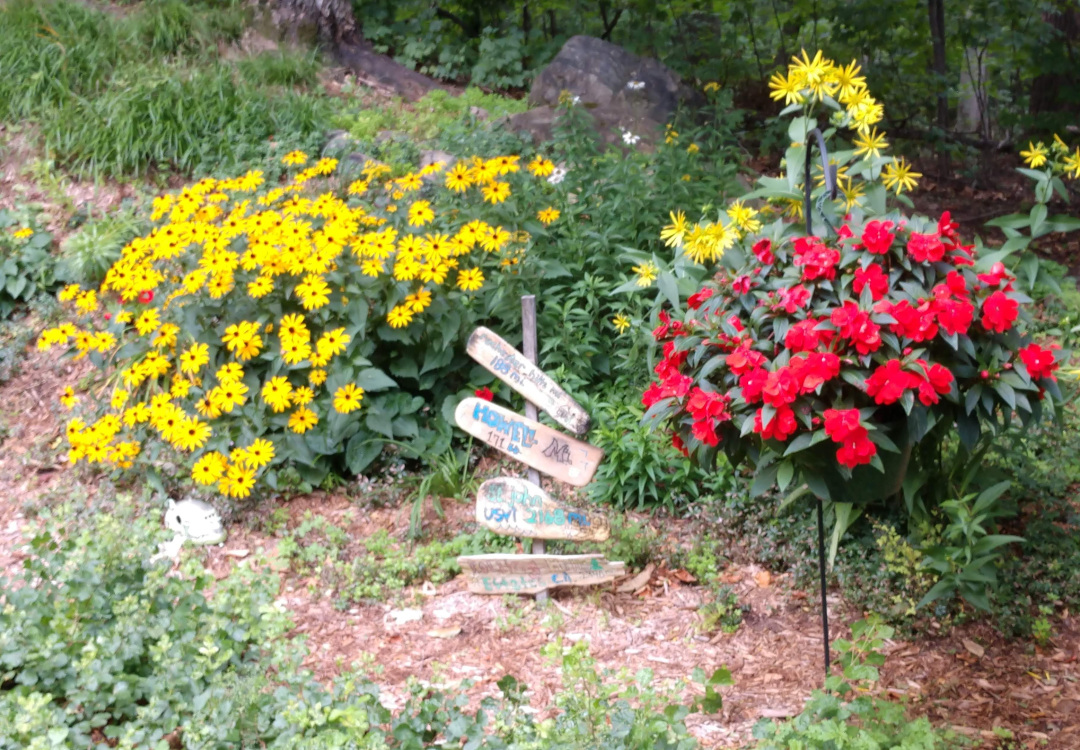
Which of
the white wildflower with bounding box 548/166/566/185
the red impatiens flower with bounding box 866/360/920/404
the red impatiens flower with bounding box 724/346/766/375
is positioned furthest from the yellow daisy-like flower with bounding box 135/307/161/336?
the red impatiens flower with bounding box 866/360/920/404

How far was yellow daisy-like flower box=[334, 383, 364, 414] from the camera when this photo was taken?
4.16m

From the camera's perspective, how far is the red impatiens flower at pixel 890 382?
2.44 metres

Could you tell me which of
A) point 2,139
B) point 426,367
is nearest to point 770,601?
point 426,367

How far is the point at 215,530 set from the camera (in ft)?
13.8

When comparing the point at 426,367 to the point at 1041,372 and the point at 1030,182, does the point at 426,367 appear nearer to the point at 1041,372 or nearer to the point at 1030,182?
the point at 1041,372

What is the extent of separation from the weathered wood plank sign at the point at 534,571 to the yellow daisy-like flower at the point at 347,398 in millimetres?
864

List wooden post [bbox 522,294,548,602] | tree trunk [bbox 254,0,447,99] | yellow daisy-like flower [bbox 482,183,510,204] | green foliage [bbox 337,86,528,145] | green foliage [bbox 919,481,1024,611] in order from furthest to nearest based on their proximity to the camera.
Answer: tree trunk [bbox 254,0,447,99] < green foliage [bbox 337,86,528,145] < yellow daisy-like flower [bbox 482,183,510,204] < wooden post [bbox 522,294,548,602] < green foliage [bbox 919,481,1024,611]

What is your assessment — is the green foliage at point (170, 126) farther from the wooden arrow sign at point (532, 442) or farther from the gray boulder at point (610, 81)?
the wooden arrow sign at point (532, 442)

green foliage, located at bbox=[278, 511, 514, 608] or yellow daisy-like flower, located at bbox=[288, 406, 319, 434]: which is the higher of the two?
yellow daisy-like flower, located at bbox=[288, 406, 319, 434]

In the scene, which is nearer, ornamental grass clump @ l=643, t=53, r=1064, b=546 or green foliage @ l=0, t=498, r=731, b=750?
green foliage @ l=0, t=498, r=731, b=750

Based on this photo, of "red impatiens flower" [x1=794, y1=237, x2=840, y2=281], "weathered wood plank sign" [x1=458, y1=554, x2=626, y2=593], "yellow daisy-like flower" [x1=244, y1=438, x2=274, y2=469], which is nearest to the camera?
"red impatiens flower" [x1=794, y1=237, x2=840, y2=281]

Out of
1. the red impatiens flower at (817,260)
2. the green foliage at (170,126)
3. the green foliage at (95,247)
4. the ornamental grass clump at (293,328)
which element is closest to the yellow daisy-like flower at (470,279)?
the ornamental grass clump at (293,328)

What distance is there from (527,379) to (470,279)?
0.82m

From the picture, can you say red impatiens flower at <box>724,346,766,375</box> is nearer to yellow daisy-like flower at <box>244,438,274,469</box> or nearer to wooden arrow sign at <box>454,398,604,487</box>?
wooden arrow sign at <box>454,398,604,487</box>
